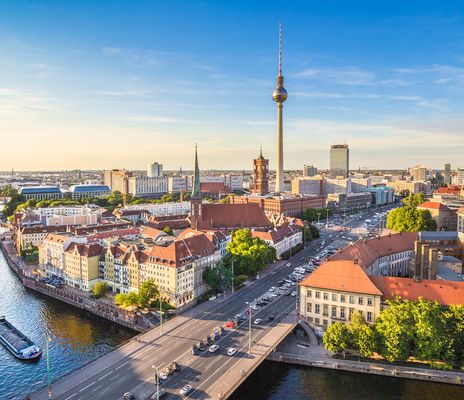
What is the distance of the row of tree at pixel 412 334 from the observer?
5391cm

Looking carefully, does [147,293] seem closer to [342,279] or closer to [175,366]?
[175,366]

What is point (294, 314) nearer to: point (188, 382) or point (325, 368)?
point (325, 368)

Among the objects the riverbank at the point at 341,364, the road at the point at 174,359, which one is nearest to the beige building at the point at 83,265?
the road at the point at 174,359

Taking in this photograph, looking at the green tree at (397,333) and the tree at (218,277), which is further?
the tree at (218,277)

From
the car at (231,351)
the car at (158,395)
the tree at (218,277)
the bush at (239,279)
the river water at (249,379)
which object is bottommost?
the river water at (249,379)

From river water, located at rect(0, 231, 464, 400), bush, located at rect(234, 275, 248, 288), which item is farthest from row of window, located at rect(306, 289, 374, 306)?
bush, located at rect(234, 275, 248, 288)

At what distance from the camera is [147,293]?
77688mm

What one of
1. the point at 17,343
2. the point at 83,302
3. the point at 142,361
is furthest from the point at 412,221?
the point at 17,343

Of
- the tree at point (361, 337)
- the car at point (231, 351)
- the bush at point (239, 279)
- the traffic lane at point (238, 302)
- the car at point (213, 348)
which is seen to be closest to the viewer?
the traffic lane at point (238, 302)

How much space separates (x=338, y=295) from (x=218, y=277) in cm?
2875

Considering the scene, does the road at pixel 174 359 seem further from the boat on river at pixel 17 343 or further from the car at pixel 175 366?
the boat on river at pixel 17 343

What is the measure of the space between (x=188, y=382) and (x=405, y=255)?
65.5 m

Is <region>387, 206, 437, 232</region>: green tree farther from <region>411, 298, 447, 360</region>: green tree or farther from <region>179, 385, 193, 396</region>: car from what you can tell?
<region>179, 385, 193, 396</region>: car

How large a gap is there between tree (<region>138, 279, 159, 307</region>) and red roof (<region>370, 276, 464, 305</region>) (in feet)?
134
